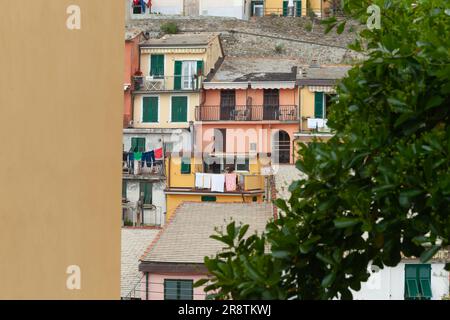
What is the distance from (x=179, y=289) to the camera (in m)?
14.1

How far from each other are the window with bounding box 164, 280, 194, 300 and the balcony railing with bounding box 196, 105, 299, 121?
14.9 m

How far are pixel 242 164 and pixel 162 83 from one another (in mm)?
4577

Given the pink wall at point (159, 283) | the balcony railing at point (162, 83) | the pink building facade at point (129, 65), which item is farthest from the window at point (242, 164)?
the pink wall at point (159, 283)

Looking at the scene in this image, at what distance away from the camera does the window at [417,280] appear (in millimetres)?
13148

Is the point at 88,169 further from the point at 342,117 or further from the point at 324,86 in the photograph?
the point at 324,86

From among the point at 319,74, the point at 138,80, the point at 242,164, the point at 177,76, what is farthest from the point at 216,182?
the point at 138,80

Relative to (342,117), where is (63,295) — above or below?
below

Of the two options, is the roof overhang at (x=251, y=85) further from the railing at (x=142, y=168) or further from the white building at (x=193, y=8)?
the white building at (x=193, y=8)

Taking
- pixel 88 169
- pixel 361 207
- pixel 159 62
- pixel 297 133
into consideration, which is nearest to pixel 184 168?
pixel 297 133

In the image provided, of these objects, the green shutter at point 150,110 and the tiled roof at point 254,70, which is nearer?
the tiled roof at point 254,70

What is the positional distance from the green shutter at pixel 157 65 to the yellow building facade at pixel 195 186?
4761 mm

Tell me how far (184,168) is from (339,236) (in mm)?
22557

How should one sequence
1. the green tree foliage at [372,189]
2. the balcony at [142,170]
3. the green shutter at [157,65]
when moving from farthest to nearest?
the green shutter at [157,65] → the balcony at [142,170] → the green tree foliage at [372,189]

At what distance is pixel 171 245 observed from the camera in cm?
1458
